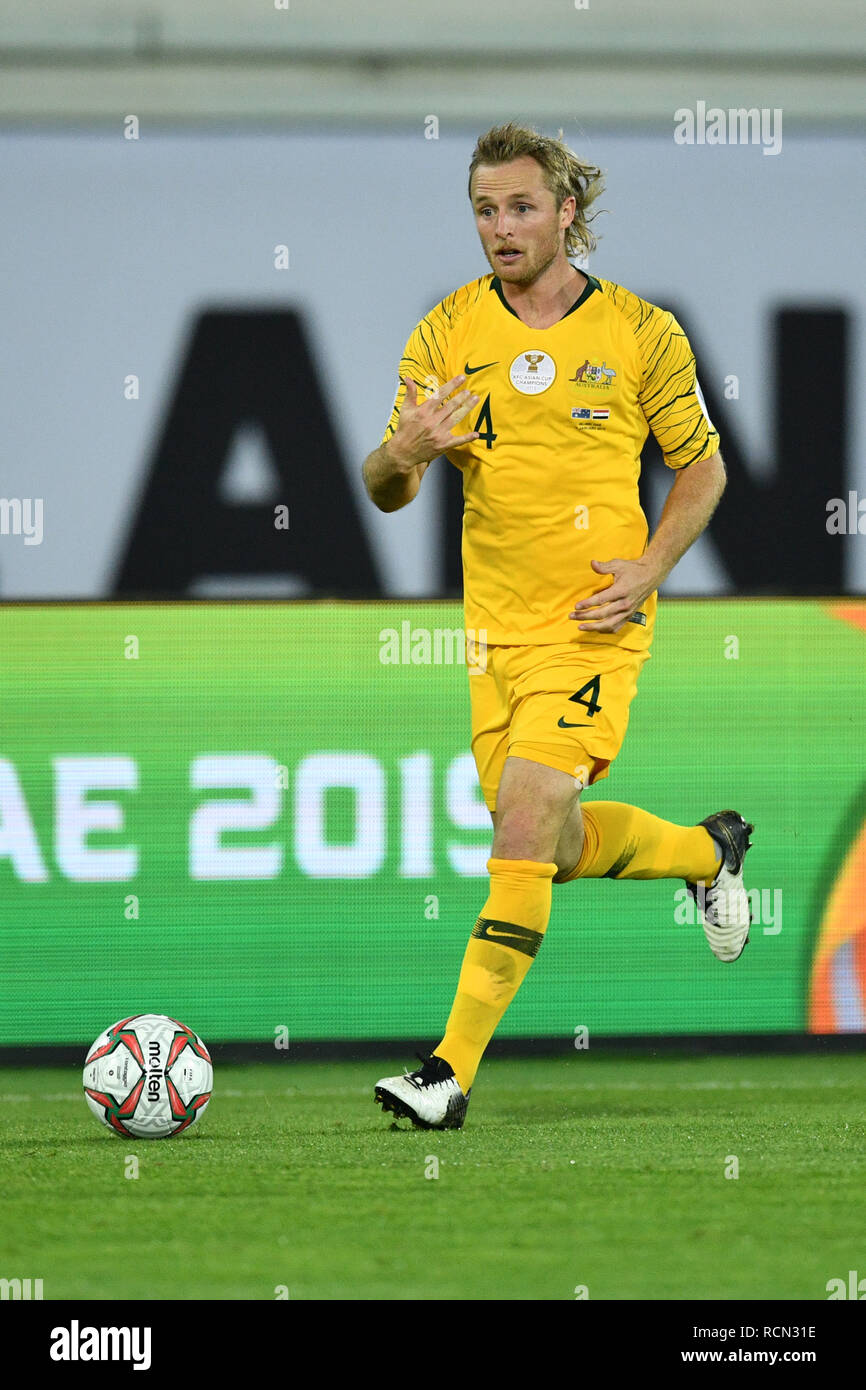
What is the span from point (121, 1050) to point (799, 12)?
6.23 metres

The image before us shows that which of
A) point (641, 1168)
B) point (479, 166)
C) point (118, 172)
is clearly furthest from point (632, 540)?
point (118, 172)

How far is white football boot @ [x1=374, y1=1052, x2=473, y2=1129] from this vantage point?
3646 mm

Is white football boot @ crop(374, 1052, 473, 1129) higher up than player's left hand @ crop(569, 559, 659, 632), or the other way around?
player's left hand @ crop(569, 559, 659, 632)

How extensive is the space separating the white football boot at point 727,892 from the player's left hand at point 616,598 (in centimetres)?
79

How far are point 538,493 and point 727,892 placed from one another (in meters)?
1.16

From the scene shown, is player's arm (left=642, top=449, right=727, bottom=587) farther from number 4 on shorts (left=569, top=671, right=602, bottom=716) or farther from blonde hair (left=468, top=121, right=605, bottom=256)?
blonde hair (left=468, top=121, right=605, bottom=256)

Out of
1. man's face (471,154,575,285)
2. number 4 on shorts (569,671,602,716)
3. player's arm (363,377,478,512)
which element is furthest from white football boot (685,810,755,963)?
man's face (471,154,575,285)

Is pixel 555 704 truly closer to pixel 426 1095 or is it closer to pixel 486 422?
pixel 486 422

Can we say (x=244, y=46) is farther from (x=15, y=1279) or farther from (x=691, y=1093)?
(x=15, y=1279)

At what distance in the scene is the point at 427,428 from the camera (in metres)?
3.71

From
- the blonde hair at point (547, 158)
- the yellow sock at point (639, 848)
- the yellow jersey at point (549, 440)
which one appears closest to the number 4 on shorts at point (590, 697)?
the yellow jersey at point (549, 440)

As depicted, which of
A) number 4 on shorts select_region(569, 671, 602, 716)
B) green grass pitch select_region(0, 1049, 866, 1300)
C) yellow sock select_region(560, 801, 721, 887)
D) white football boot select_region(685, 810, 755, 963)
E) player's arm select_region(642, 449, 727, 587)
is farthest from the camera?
white football boot select_region(685, 810, 755, 963)

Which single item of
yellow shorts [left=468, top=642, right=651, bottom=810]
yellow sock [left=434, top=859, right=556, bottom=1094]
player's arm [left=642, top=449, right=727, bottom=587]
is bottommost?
yellow sock [left=434, top=859, right=556, bottom=1094]

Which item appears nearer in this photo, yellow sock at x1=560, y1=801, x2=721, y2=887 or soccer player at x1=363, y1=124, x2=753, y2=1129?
soccer player at x1=363, y1=124, x2=753, y2=1129
